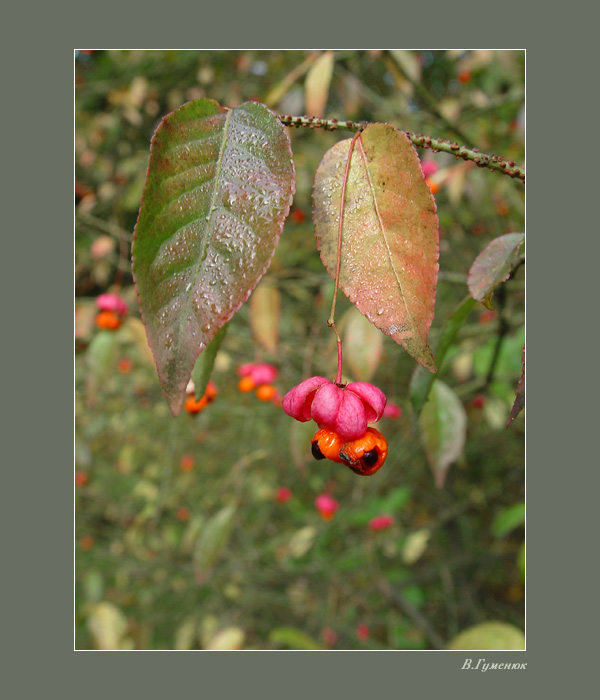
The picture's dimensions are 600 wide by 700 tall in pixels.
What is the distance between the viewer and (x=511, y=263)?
643 millimetres

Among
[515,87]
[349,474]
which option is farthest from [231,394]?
[515,87]

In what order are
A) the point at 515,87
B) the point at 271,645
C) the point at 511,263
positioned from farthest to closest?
the point at 271,645, the point at 515,87, the point at 511,263

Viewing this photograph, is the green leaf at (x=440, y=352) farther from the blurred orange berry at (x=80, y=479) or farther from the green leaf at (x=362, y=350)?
the blurred orange berry at (x=80, y=479)

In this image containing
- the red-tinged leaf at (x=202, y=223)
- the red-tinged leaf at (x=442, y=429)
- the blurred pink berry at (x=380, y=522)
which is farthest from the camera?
the blurred pink berry at (x=380, y=522)

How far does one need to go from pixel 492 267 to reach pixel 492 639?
94 centimetres

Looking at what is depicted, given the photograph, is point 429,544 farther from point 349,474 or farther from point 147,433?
point 147,433

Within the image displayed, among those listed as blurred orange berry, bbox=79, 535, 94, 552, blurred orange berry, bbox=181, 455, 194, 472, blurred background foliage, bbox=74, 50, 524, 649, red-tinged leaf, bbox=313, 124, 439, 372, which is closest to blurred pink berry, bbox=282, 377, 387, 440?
red-tinged leaf, bbox=313, 124, 439, 372

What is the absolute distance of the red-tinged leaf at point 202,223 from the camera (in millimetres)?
441

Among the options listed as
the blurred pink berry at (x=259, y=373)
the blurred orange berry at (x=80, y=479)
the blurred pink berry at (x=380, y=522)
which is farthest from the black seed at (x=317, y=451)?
the blurred orange berry at (x=80, y=479)

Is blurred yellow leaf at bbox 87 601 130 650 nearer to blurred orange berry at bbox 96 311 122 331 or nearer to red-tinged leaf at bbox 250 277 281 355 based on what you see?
blurred orange berry at bbox 96 311 122 331

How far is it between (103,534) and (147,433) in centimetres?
65

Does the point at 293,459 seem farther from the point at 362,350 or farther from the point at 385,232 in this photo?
the point at 385,232

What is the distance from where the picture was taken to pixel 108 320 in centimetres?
144

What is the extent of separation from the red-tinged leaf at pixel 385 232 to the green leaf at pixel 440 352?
267 mm
